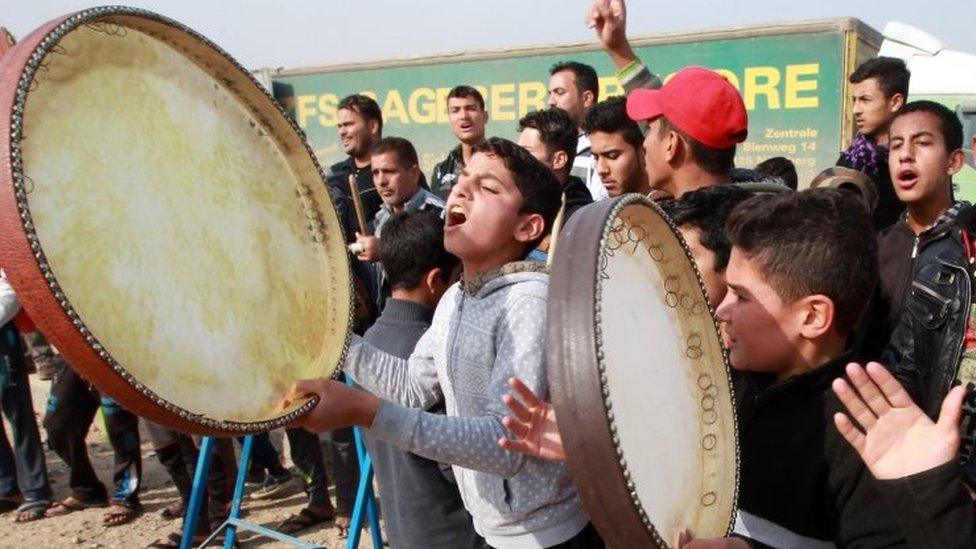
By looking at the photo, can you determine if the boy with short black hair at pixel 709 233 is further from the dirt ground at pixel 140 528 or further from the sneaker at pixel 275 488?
the sneaker at pixel 275 488

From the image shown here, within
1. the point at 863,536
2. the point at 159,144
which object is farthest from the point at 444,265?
the point at 863,536

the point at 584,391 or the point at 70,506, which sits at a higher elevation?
the point at 584,391

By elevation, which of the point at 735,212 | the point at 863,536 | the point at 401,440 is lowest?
the point at 863,536

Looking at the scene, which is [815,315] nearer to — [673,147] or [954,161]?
[673,147]

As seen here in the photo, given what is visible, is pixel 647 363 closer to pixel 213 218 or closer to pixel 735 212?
pixel 735 212

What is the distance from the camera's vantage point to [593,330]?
1.27 m

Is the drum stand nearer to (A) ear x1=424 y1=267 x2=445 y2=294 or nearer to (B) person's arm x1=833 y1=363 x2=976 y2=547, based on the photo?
(A) ear x1=424 y1=267 x2=445 y2=294

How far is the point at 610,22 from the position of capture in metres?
3.46

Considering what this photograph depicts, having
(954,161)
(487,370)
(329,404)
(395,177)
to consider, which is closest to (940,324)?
(954,161)

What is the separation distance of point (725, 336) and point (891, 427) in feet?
1.45

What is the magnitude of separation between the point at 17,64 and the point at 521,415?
955 millimetres

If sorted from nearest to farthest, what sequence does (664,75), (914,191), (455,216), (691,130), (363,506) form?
(455,216) < (691,130) < (914,191) < (363,506) < (664,75)

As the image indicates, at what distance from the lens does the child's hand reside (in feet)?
5.68

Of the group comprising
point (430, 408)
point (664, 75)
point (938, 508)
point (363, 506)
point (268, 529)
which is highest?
point (664, 75)
